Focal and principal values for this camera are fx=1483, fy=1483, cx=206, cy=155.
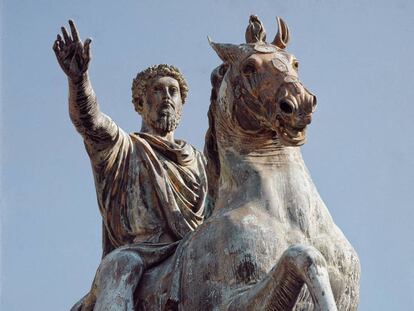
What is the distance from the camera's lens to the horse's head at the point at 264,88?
13648 mm

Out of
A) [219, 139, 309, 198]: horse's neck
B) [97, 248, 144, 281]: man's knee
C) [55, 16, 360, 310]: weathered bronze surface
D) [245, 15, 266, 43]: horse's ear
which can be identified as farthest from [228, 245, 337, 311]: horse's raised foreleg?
[245, 15, 266, 43]: horse's ear

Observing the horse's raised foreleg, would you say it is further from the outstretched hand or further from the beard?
the beard

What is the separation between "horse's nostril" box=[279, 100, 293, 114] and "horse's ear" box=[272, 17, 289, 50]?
3.99 feet

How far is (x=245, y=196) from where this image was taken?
1393 cm

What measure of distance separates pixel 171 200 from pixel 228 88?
181 cm

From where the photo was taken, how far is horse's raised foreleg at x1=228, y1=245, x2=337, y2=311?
490 inches

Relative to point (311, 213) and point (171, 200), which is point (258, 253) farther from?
point (171, 200)

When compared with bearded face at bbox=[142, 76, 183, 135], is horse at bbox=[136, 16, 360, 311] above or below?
below

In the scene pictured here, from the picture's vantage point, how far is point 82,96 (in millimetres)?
15336

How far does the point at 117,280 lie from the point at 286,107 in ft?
7.98

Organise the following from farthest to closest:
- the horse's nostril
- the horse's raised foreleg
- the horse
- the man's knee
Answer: the man's knee < the horse's nostril < the horse < the horse's raised foreleg

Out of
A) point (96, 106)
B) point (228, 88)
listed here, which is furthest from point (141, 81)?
point (228, 88)

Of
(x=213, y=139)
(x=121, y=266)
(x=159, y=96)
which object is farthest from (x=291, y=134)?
(x=159, y=96)

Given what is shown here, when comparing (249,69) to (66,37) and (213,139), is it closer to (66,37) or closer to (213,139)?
(213,139)
